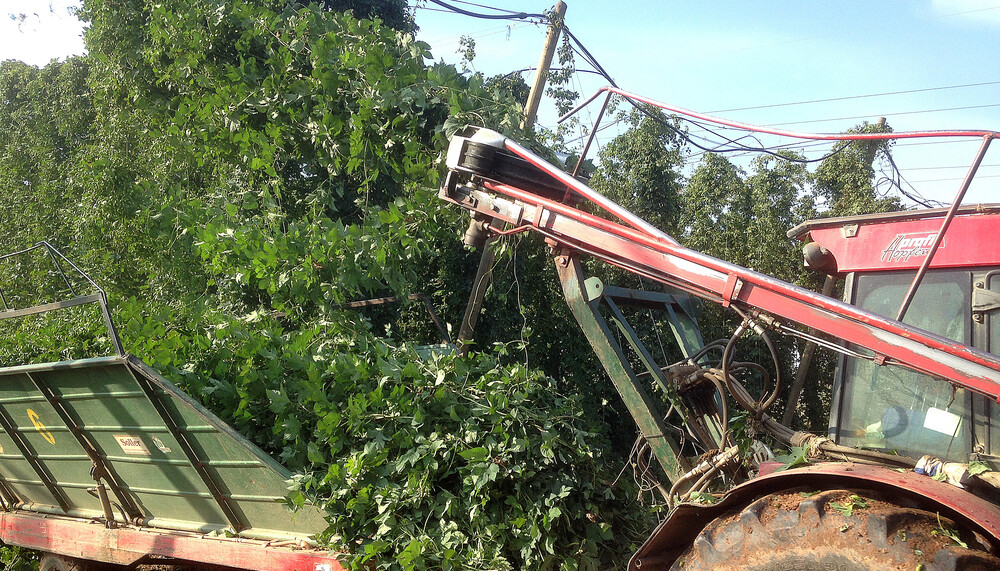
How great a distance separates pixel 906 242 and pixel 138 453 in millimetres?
4258

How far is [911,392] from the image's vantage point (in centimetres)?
299

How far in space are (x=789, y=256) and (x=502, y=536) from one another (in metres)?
5.76

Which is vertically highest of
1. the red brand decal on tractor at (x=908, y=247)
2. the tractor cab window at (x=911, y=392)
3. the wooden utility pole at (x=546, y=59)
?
the wooden utility pole at (x=546, y=59)

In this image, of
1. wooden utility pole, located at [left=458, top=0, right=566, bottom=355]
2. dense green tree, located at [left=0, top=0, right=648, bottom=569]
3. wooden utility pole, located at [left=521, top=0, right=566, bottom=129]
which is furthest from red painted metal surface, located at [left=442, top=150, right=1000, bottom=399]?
wooden utility pole, located at [left=521, top=0, right=566, bottom=129]

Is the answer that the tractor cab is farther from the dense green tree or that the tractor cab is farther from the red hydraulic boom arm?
the dense green tree

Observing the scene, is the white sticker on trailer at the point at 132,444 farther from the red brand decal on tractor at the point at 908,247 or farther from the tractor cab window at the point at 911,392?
the red brand decal on tractor at the point at 908,247

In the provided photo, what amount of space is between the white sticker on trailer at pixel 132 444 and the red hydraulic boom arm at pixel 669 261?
7.68 feet

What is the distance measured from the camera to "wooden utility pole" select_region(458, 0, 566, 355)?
6191 mm

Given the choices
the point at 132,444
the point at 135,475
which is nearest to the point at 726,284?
the point at 132,444

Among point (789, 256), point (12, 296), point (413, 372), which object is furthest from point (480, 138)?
point (12, 296)

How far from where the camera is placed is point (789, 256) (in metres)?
8.34

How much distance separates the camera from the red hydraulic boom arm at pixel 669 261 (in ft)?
8.50

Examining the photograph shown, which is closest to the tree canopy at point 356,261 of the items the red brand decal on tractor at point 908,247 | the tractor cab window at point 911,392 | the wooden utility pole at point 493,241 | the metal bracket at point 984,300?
the wooden utility pole at point 493,241

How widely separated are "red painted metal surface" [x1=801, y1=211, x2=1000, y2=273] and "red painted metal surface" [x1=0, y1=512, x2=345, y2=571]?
285 cm
